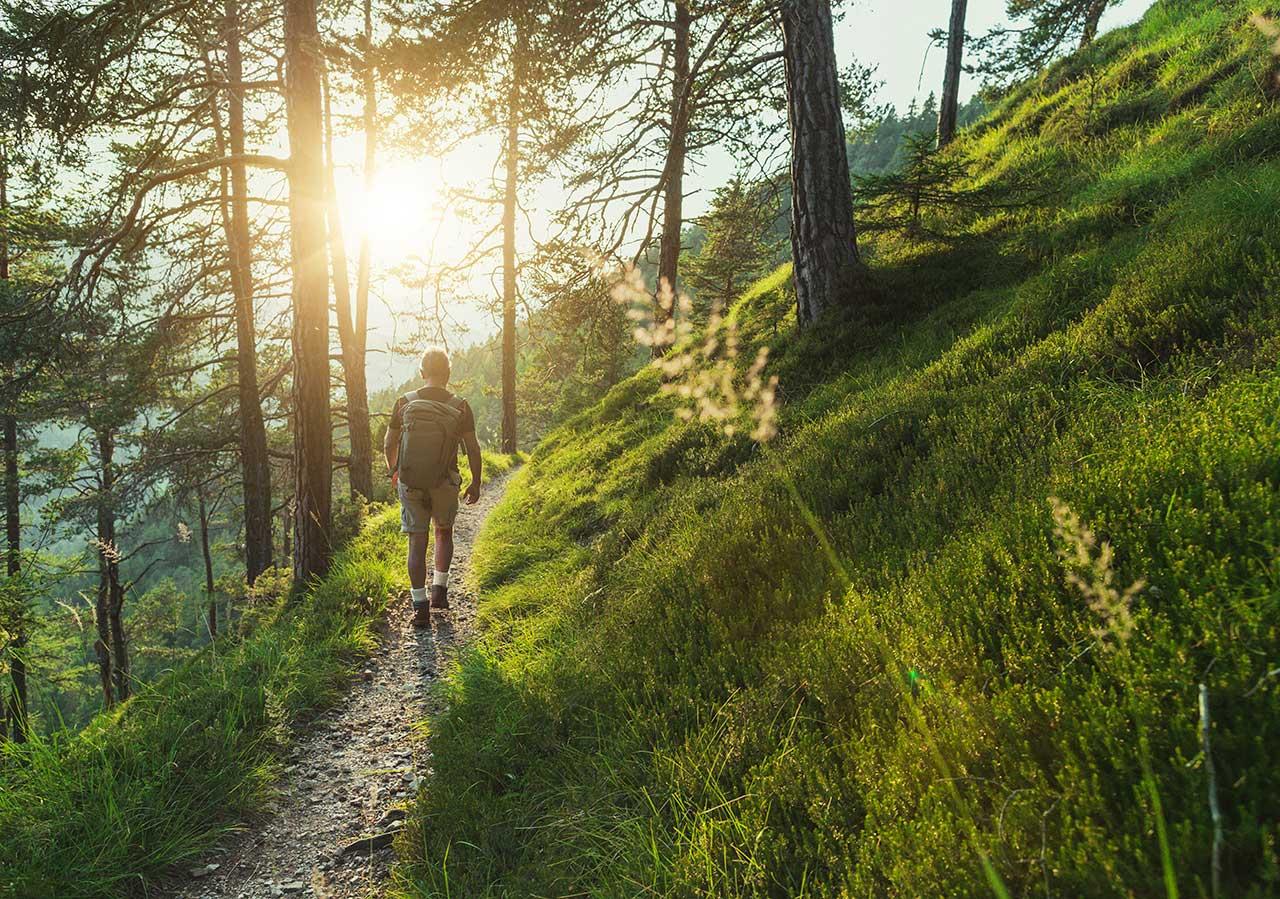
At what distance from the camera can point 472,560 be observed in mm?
8195

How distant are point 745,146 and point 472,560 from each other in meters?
8.06

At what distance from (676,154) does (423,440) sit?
17.1 feet

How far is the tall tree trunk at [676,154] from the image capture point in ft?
25.8

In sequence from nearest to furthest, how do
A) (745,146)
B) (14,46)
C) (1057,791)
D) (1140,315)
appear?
(1057,791), (1140,315), (14,46), (745,146)

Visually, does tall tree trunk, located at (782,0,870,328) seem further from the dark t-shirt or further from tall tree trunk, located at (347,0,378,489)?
tall tree trunk, located at (347,0,378,489)

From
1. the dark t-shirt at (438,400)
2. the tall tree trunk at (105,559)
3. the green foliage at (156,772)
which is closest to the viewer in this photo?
the green foliage at (156,772)

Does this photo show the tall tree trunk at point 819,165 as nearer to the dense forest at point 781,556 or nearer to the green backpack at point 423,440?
the dense forest at point 781,556

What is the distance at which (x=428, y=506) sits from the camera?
20.1ft

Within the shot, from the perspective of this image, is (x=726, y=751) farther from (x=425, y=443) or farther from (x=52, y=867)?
(x=425, y=443)

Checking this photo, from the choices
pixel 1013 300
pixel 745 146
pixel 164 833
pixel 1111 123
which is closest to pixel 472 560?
pixel 164 833

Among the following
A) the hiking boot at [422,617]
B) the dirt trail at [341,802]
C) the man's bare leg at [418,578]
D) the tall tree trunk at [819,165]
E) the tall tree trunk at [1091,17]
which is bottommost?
the dirt trail at [341,802]

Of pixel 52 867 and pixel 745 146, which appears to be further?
pixel 745 146

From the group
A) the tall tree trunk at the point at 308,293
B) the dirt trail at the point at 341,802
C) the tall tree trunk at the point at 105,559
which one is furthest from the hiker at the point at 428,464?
the tall tree trunk at the point at 105,559

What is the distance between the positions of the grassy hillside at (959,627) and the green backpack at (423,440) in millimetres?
1531
